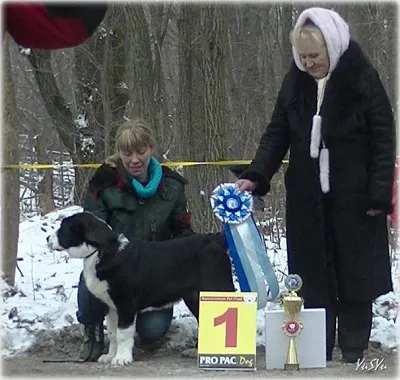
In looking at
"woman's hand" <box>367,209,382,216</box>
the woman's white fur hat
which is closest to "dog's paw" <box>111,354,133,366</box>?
"woman's hand" <box>367,209,382,216</box>

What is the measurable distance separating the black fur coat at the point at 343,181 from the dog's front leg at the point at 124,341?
97 cm

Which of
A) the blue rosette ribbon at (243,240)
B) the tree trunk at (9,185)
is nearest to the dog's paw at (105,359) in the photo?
the blue rosette ribbon at (243,240)

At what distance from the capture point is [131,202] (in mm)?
5008

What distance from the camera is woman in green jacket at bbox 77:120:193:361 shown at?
495 centimetres

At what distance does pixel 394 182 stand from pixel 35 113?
12.8 metres

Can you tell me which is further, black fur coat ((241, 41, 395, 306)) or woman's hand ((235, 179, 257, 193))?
woman's hand ((235, 179, 257, 193))

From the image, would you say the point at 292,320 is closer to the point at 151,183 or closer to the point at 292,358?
the point at 292,358

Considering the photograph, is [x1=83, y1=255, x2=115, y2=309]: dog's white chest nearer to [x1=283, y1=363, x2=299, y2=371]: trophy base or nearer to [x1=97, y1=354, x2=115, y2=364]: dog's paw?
[x1=97, y1=354, x2=115, y2=364]: dog's paw

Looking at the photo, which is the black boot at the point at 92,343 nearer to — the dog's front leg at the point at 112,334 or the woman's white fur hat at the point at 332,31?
the dog's front leg at the point at 112,334

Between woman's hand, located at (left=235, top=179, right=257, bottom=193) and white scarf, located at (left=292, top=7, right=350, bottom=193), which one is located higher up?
white scarf, located at (left=292, top=7, right=350, bottom=193)

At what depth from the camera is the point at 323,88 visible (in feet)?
14.9

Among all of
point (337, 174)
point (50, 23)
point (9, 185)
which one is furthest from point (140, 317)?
point (50, 23)

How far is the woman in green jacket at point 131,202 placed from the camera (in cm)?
495

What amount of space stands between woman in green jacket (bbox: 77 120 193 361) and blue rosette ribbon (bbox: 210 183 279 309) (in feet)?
1.26
